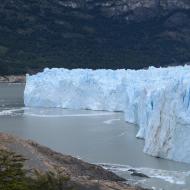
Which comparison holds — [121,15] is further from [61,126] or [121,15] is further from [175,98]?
[175,98]

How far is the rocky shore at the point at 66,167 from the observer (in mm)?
12594

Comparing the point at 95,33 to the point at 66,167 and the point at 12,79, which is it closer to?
the point at 12,79

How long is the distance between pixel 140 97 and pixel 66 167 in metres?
11.2

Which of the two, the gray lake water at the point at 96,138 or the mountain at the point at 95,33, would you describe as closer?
the gray lake water at the point at 96,138

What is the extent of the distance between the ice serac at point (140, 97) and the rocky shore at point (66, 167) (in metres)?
3.21

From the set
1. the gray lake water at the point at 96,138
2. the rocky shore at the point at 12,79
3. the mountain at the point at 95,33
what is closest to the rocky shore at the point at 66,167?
the gray lake water at the point at 96,138

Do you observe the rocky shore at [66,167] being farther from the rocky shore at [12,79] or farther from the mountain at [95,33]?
the mountain at [95,33]

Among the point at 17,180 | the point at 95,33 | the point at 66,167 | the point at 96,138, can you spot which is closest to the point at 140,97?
the point at 96,138

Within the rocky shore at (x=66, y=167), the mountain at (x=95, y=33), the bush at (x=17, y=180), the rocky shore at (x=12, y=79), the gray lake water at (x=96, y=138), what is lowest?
the gray lake water at (x=96, y=138)

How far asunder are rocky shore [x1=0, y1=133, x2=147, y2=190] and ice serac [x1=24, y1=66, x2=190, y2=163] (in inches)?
126

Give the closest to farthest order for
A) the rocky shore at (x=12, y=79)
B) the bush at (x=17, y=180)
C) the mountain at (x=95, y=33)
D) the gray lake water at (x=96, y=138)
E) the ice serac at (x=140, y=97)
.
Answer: the bush at (x=17, y=180), the gray lake water at (x=96, y=138), the ice serac at (x=140, y=97), the rocky shore at (x=12, y=79), the mountain at (x=95, y=33)

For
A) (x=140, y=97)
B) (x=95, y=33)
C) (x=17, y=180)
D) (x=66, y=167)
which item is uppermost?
(x=95, y=33)

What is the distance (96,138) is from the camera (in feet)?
72.2

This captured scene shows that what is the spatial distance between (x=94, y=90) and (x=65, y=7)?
43681 millimetres
